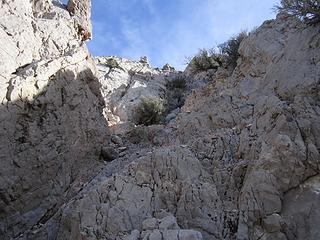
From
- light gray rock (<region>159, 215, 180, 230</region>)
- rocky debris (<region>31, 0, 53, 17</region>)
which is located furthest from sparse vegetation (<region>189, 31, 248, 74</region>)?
light gray rock (<region>159, 215, 180, 230</region>)

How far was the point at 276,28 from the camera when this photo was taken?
37.5 feet

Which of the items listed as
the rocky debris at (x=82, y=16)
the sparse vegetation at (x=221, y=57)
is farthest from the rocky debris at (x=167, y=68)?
the rocky debris at (x=82, y=16)

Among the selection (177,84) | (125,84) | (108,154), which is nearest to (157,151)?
(108,154)

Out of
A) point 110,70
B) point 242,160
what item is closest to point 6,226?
point 242,160

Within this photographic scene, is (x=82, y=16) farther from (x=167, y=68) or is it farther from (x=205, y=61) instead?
(x=167, y=68)

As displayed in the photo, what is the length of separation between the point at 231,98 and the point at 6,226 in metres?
6.45

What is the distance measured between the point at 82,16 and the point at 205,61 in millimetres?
6751

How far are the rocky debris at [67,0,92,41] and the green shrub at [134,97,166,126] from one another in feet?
20.2

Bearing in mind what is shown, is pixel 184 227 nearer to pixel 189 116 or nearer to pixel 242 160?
pixel 242 160

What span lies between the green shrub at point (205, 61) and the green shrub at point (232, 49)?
161cm

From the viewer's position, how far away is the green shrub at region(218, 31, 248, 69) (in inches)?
577

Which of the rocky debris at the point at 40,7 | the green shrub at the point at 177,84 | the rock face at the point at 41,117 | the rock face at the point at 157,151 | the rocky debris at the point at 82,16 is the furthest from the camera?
the green shrub at the point at 177,84

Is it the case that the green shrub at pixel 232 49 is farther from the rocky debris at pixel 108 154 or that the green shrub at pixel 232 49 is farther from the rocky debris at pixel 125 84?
the rocky debris at pixel 125 84

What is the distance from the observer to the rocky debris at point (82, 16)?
43.0ft
